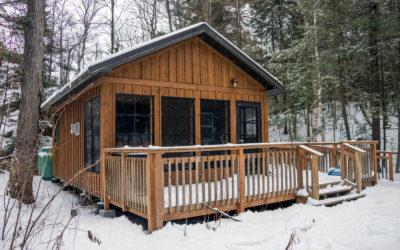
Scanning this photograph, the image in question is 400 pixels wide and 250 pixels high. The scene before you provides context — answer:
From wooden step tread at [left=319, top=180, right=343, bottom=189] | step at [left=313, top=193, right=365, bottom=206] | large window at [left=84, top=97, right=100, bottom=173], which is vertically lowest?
step at [left=313, top=193, right=365, bottom=206]

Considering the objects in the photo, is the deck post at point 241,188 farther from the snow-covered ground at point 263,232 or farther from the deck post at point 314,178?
the deck post at point 314,178

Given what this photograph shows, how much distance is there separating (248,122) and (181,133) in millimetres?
2181

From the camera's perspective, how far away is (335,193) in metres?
6.36

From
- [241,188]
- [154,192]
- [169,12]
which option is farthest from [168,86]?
[169,12]

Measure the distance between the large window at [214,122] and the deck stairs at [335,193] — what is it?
259cm

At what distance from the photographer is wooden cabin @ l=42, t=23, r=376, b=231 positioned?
4688 mm

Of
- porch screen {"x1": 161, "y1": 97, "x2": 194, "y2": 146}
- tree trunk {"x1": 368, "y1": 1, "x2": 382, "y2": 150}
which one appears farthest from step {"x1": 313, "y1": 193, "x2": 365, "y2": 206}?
tree trunk {"x1": 368, "y1": 1, "x2": 382, "y2": 150}

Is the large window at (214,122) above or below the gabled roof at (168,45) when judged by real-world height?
below

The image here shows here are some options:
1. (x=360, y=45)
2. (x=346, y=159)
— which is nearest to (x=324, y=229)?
(x=346, y=159)

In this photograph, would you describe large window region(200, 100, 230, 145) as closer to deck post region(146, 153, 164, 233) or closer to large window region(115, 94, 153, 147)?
large window region(115, 94, 153, 147)

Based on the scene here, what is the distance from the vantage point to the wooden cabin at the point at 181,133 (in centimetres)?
469

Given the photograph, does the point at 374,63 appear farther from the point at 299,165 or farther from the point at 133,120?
the point at 133,120

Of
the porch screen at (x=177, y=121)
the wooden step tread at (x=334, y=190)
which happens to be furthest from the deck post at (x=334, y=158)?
the porch screen at (x=177, y=121)

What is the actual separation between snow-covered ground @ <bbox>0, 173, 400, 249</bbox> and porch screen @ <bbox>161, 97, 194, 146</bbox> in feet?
7.57
